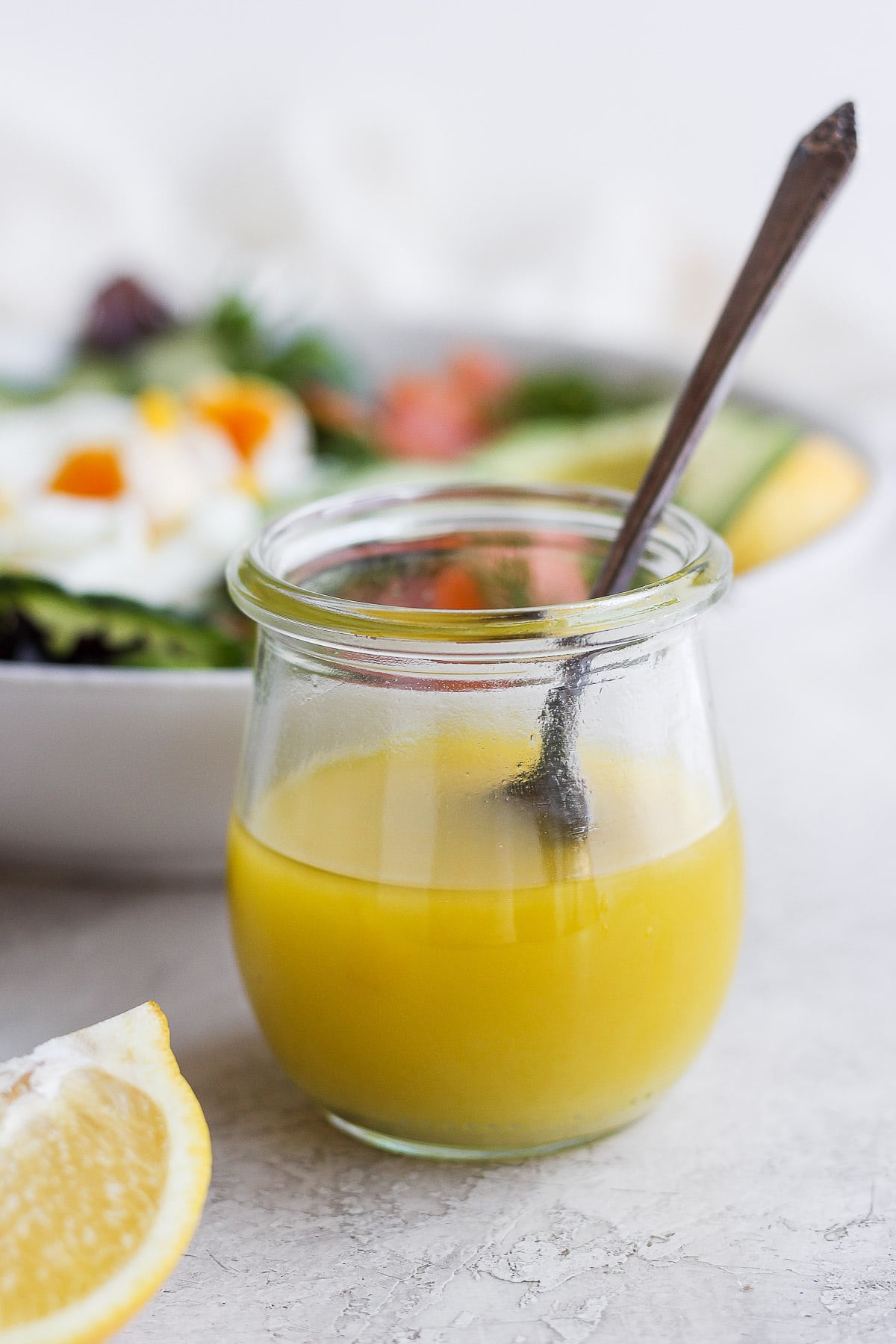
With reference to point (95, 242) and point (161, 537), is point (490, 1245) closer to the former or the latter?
point (161, 537)

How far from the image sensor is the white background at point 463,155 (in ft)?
7.69

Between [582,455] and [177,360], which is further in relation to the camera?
Result: [177,360]

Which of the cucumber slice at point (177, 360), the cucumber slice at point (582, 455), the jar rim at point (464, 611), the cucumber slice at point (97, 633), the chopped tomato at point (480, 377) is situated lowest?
the cucumber slice at point (177, 360)

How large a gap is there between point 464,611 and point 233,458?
1059mm

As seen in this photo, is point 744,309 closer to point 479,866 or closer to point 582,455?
point 479,866

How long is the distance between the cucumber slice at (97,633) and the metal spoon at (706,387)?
0.34 meters

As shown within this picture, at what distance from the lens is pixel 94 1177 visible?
534mm

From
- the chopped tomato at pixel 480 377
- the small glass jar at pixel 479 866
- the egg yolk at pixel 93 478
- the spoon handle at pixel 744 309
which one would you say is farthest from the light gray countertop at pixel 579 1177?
the chopped tomato at pixel 480 377

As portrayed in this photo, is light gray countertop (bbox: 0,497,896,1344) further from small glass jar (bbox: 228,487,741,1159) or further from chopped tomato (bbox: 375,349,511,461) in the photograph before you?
chopped tomato (bbox: 375,349,511,461)

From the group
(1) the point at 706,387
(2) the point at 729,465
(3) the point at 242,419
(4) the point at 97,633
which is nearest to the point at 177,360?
(3) the point at 242,419

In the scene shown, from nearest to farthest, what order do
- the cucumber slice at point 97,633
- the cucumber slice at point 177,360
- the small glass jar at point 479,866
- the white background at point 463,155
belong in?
the small glass jar at point 479,866
the cucumber slice at point 97,633
the cucumber slice at point 177,360
the white background at point 463,155

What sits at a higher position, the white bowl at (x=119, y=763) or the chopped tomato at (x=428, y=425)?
the white bowl at (x=119, y=763)

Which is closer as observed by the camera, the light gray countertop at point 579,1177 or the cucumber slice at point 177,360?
the light gray countertop at point 579,1177

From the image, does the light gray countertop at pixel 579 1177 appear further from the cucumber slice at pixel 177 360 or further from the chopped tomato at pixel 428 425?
the cucumber slice at pixel 177 360
